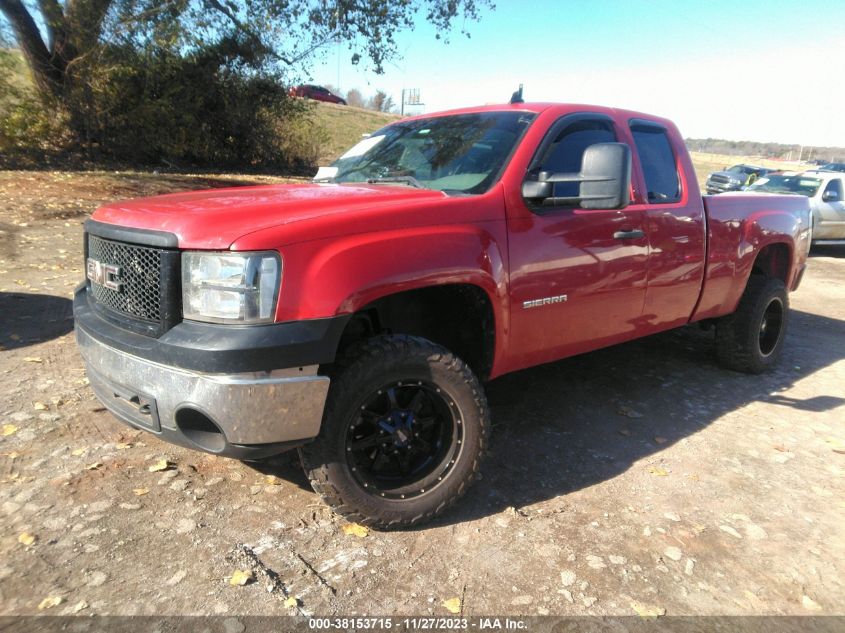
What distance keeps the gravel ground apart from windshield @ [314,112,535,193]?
1.60 metres

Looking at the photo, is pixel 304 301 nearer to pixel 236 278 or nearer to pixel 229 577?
pixel 236 278

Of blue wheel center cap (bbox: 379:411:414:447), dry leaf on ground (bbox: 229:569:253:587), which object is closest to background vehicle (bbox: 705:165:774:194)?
blue wheel center cap (bbox: 379:411:414:447)

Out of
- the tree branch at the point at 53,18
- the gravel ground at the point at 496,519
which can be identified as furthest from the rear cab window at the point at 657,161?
the tree branch at the point at 53,18

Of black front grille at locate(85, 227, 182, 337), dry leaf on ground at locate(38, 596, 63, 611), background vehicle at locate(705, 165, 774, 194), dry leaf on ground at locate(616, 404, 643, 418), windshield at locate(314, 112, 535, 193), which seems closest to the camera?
dry leaf on ground at locate(38, 596, 63, 611)

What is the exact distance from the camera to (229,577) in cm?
252

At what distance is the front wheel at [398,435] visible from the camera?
2.66 m

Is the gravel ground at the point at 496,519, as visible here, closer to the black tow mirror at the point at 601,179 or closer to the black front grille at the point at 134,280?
the black front grille at the point at 134,280

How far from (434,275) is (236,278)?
2.81 feet

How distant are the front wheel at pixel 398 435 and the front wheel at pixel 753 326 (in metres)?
3.13

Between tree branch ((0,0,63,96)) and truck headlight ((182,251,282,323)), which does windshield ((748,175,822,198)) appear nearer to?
truck headlight ((182,251,282,323))

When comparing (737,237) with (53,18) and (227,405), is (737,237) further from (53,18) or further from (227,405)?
(53,18)

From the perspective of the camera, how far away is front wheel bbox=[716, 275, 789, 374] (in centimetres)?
511

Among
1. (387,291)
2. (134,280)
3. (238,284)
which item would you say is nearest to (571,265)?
(387,291)

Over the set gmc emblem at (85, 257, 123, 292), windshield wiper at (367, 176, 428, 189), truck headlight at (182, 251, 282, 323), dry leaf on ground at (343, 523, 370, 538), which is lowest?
dry leaf on ground at (343, 523, 370, 538)
